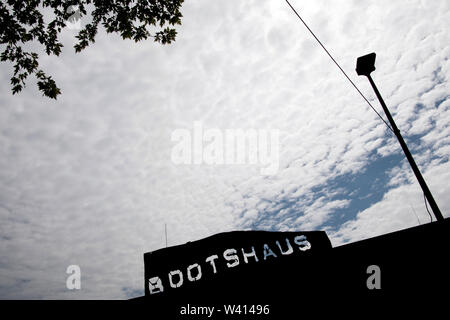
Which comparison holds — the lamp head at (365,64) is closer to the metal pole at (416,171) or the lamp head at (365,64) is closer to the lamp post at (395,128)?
the lamp post at (395,128)

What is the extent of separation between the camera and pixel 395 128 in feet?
22.9

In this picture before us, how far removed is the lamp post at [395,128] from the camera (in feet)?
19.7

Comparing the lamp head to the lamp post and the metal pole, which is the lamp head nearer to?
the lamp post

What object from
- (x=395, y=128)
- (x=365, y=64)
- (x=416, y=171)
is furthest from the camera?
(x=365, y=64)

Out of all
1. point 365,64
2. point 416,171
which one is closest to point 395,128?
point 416,171

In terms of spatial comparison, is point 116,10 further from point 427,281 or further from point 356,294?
point 427,281

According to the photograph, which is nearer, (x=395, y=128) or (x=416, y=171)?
(x=416, y=171)

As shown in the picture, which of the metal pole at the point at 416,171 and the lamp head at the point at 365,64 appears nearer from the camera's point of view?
the metal pole at the point at 416,171

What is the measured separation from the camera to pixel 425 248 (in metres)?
5.98

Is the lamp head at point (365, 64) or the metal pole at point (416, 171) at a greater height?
the lamp head at point (365, 64)

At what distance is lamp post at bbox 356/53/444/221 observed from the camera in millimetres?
5997

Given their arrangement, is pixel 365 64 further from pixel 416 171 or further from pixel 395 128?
pixel 416 171

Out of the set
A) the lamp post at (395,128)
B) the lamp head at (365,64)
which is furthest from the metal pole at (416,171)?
the lamp head at (365,64)
